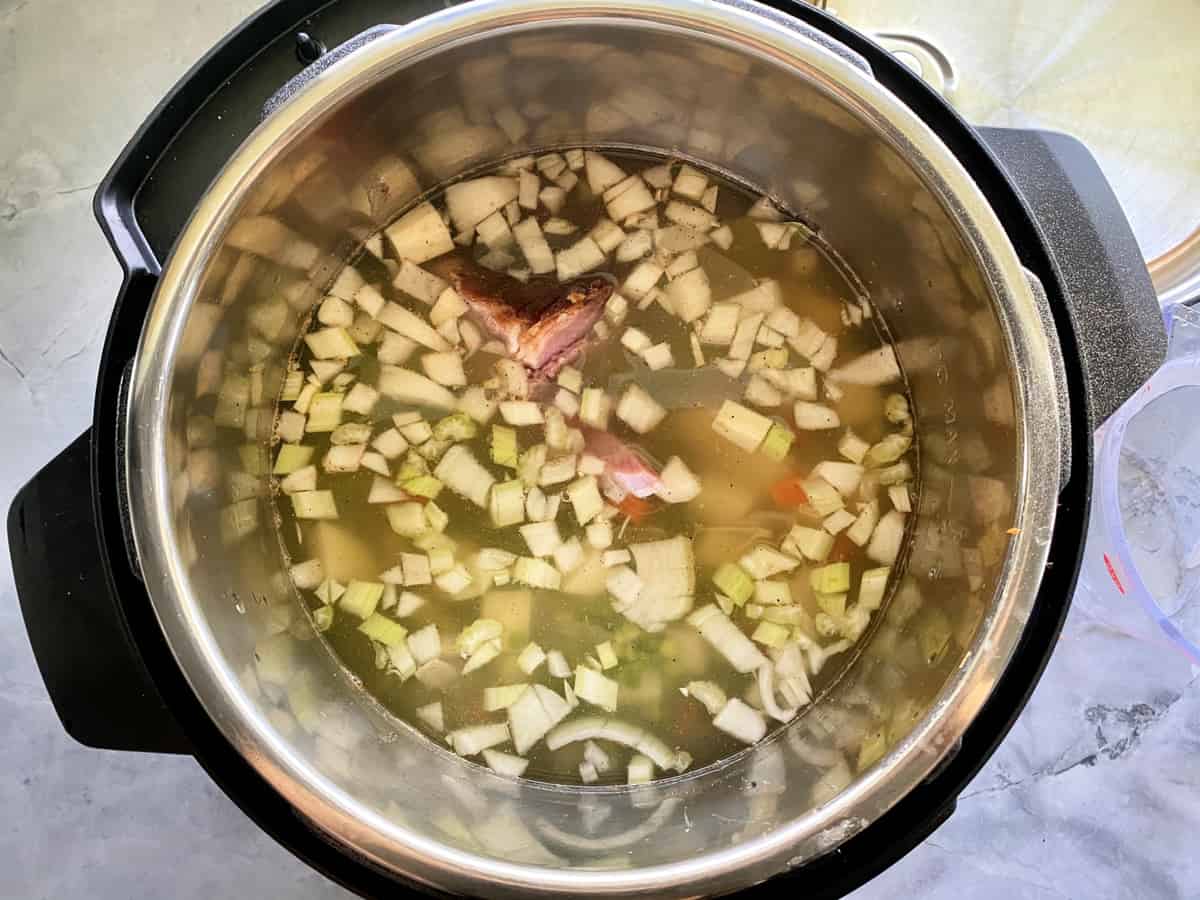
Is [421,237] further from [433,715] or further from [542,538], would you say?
[433,715]

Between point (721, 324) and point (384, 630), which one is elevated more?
point (721, 324)

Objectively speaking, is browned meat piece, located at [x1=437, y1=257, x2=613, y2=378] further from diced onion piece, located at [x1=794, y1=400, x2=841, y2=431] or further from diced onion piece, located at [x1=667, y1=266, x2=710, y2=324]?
diced onion piece, located at [x1=794, y1=400, x2=841, y2=431]

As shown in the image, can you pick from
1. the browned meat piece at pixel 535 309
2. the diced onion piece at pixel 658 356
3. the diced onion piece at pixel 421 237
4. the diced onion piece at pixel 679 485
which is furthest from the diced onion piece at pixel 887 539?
the diced onion piece at pixel 421 237

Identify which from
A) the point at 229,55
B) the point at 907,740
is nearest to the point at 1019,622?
the point at 907,740

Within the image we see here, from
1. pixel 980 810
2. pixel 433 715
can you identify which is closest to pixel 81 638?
pixel 433 715

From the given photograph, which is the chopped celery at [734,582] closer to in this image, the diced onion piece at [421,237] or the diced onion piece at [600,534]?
the diced onion piece at [600,534]

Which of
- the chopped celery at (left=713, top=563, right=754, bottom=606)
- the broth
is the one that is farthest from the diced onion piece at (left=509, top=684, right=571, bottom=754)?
the chopped celery at (left=713, top=563, right=754, bottom=606)
